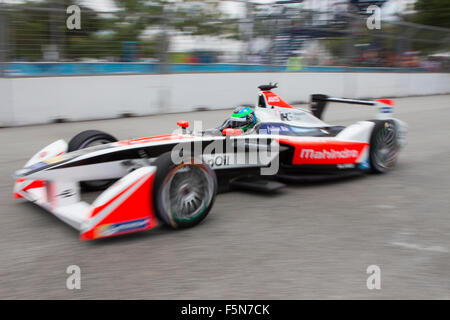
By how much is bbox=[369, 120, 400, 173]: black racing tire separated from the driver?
1531 mm

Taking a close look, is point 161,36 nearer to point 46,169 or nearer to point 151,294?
point 46,169

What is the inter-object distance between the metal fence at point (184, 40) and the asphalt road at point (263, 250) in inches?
223

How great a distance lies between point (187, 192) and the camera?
147 inches

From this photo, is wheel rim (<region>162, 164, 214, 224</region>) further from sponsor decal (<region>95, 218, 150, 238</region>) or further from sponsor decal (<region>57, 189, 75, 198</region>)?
sponsor decal (<region>57, 189, 75, 198</region>)

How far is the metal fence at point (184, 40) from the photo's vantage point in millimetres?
9797

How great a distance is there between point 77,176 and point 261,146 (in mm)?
1869

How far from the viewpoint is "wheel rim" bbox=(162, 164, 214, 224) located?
3.61m

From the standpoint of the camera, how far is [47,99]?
1000 centimetres

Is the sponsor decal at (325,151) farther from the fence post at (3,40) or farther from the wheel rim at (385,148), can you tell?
the fence post at (3,40)

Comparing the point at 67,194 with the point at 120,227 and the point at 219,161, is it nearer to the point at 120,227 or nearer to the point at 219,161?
the point at 120,227
